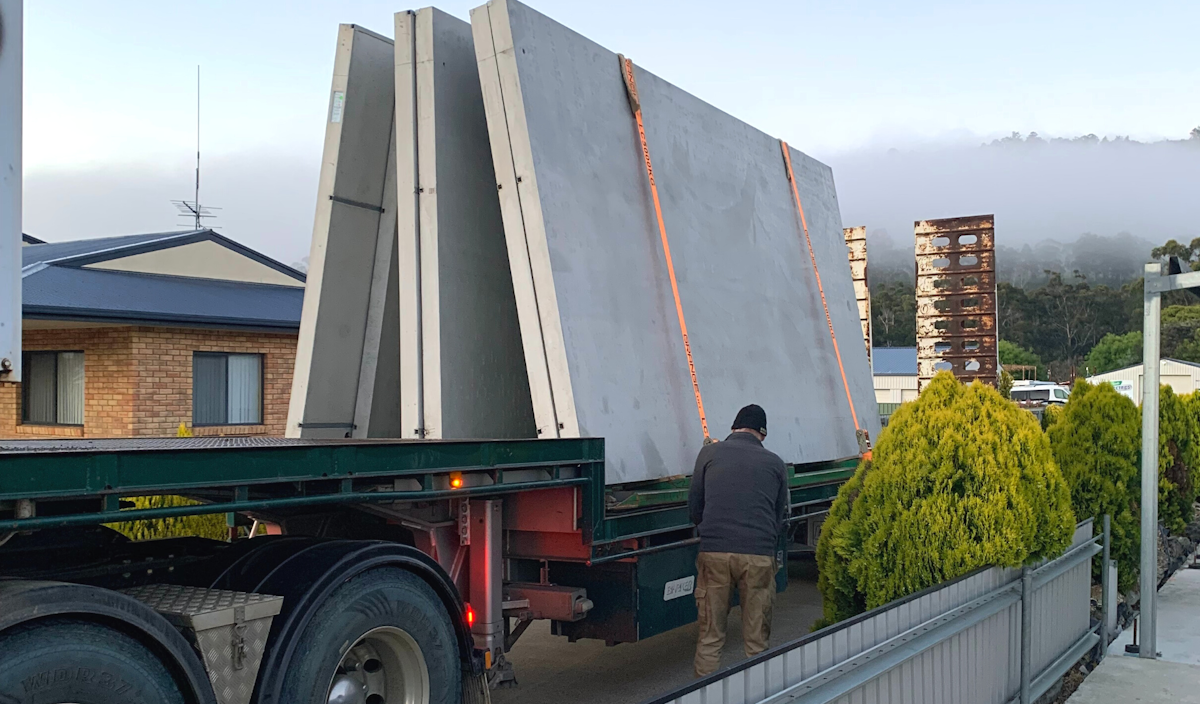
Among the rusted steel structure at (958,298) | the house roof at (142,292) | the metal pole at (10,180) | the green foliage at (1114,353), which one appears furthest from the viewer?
the green foliage at (1114,353)

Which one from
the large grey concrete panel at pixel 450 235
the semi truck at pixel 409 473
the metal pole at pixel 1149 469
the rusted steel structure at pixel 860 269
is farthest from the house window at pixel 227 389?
the metal pole at pixel 1149 469

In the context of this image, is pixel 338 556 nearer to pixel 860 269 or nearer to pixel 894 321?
pixel 860 269

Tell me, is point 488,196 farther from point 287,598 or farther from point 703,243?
point 287,598

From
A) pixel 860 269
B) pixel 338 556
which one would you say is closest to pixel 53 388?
pixel 860 269

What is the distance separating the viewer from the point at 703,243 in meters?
7.82

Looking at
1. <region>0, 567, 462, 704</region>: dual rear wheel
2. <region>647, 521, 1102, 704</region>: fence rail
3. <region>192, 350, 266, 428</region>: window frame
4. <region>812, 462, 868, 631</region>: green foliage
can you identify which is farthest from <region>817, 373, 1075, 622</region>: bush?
<region>192, 350, 266, 428</region>: window frame

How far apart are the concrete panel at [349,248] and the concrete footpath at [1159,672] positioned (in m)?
5.23

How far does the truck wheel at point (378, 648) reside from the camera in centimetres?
409

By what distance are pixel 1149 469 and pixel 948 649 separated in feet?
11.7

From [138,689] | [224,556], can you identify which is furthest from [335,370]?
[138,689]

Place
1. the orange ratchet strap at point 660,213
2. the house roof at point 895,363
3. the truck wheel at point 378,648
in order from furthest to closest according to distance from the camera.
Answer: the house roof at point 895,363 → the orange ratchet strap at point 660,213 → the truck wheel at point 378,648

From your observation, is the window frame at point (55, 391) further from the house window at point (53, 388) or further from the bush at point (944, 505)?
the bush at point (944, 505)

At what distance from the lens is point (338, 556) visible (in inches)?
171

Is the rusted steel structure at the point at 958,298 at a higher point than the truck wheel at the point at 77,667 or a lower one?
higher
